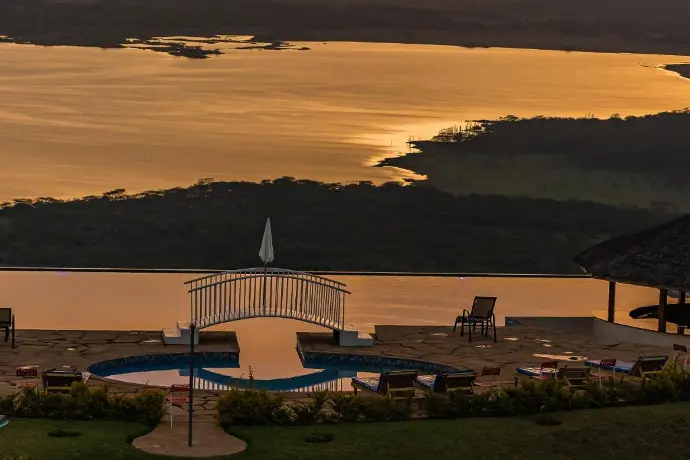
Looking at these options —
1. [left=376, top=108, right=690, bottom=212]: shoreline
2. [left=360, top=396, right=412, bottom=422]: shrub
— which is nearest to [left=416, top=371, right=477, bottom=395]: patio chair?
[left=360, top=396, right=412, bottom=422]: shrub

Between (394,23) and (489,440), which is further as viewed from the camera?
(394,23)

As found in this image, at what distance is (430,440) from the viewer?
1521cm

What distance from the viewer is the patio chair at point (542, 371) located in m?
18.0

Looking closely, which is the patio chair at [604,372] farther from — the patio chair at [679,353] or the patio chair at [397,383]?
the patio chair at [397,383]

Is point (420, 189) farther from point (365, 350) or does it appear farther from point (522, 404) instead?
point (522, 404)

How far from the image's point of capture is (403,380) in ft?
55.4

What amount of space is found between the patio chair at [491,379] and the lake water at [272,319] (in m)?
1.97

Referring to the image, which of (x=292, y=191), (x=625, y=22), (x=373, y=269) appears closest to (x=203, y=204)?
(x=292, y=191)

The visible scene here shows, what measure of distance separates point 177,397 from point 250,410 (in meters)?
1.26

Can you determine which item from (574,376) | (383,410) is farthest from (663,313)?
(383,410)

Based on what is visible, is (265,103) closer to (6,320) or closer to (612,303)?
(612,303)

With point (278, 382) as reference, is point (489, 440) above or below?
below

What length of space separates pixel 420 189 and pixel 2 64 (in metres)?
15.2

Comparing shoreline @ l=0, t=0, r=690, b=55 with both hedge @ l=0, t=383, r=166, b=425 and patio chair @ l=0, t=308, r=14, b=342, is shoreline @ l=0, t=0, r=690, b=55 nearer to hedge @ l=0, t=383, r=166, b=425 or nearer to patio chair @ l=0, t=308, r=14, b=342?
patio chair @ l=0, t=308, r=14, b=342
